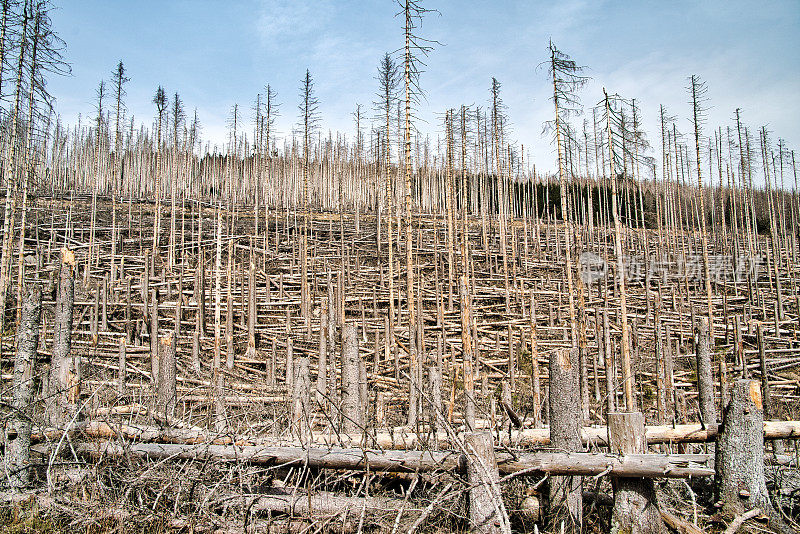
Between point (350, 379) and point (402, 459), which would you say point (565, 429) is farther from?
point (350, 379)

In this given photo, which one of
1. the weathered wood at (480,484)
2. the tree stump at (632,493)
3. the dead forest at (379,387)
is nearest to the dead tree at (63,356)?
the dead forest at (379,387)

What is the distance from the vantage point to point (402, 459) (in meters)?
4.18

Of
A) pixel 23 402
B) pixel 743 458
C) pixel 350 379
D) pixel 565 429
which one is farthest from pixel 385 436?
pixel 23 402

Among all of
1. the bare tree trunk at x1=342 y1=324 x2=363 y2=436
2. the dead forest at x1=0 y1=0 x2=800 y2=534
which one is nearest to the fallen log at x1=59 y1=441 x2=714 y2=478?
the dead forest at x1=0 y1=0 x2=800 y2=534

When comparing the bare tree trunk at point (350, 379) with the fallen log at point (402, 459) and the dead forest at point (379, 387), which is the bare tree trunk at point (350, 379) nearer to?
the dead forest at point (379, 387)

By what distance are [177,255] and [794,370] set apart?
2092cm

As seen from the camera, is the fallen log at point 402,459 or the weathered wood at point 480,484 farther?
the fallen log at point 402,459

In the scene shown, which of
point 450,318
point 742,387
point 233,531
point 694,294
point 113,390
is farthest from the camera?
point 694,294

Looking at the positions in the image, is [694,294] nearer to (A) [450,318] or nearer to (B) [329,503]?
(A) [450,318]

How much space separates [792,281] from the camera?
19.4 m

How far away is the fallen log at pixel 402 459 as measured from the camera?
3773mm

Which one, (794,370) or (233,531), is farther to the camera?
(794,370)

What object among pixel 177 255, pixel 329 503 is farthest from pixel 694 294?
pixel 177 255

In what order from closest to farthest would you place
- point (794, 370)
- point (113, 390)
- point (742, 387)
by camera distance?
point (742, 387), point (113, 390), point (794, 370)
